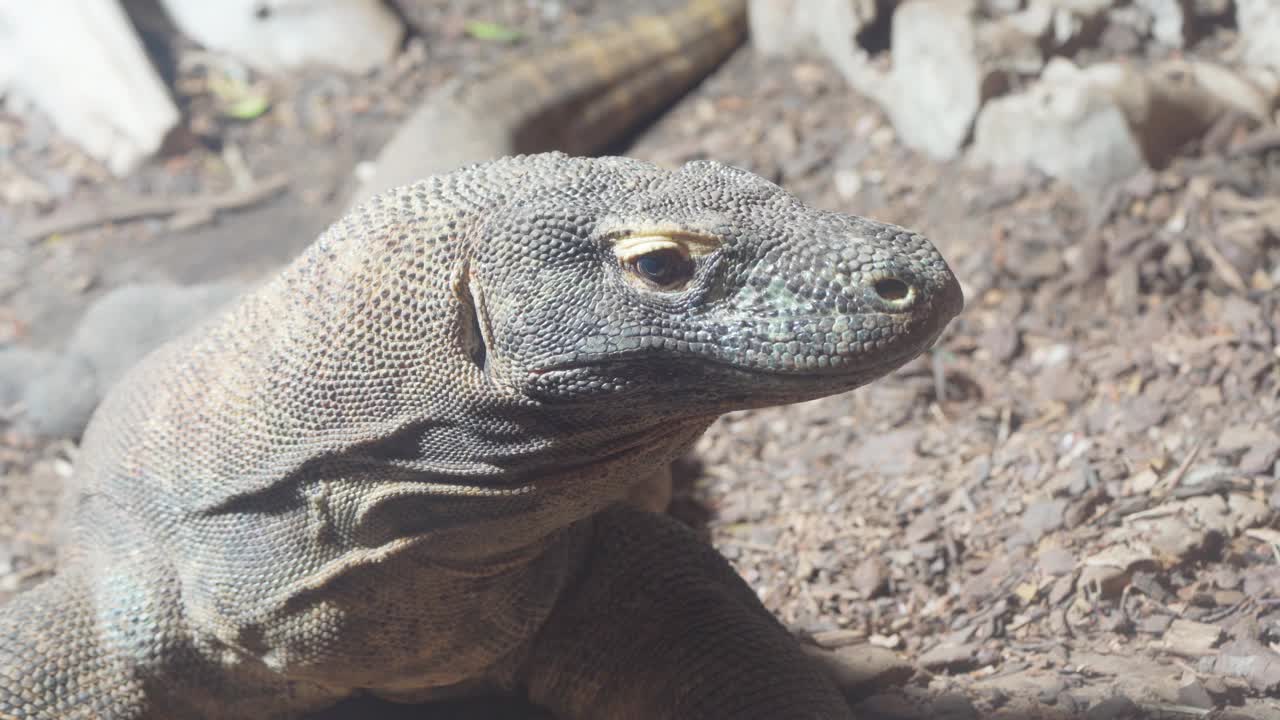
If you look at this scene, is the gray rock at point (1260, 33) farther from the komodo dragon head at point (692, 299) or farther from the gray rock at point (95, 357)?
the gray rock at point (95, 357)

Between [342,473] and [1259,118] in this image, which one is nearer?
[342,473]

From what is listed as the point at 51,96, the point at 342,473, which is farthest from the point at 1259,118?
the point at 51,96

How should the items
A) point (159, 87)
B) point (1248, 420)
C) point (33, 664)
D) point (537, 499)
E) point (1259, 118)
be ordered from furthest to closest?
point (159, 87)
point (1259, 118)
point (1248, 420)
point (33, 664)
point (537, 499)

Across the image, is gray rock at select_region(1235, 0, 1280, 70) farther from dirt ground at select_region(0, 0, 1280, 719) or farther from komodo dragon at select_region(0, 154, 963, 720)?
komodo dragon at select_region(0, 154, 963, 720)

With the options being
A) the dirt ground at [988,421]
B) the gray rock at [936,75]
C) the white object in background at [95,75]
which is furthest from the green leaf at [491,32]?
the gray rock at [936,75]

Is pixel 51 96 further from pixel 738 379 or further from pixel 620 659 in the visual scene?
pixel 738 379

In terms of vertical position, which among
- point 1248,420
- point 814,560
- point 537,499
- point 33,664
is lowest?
point 814,560

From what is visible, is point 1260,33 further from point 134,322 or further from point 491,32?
point 134,322
